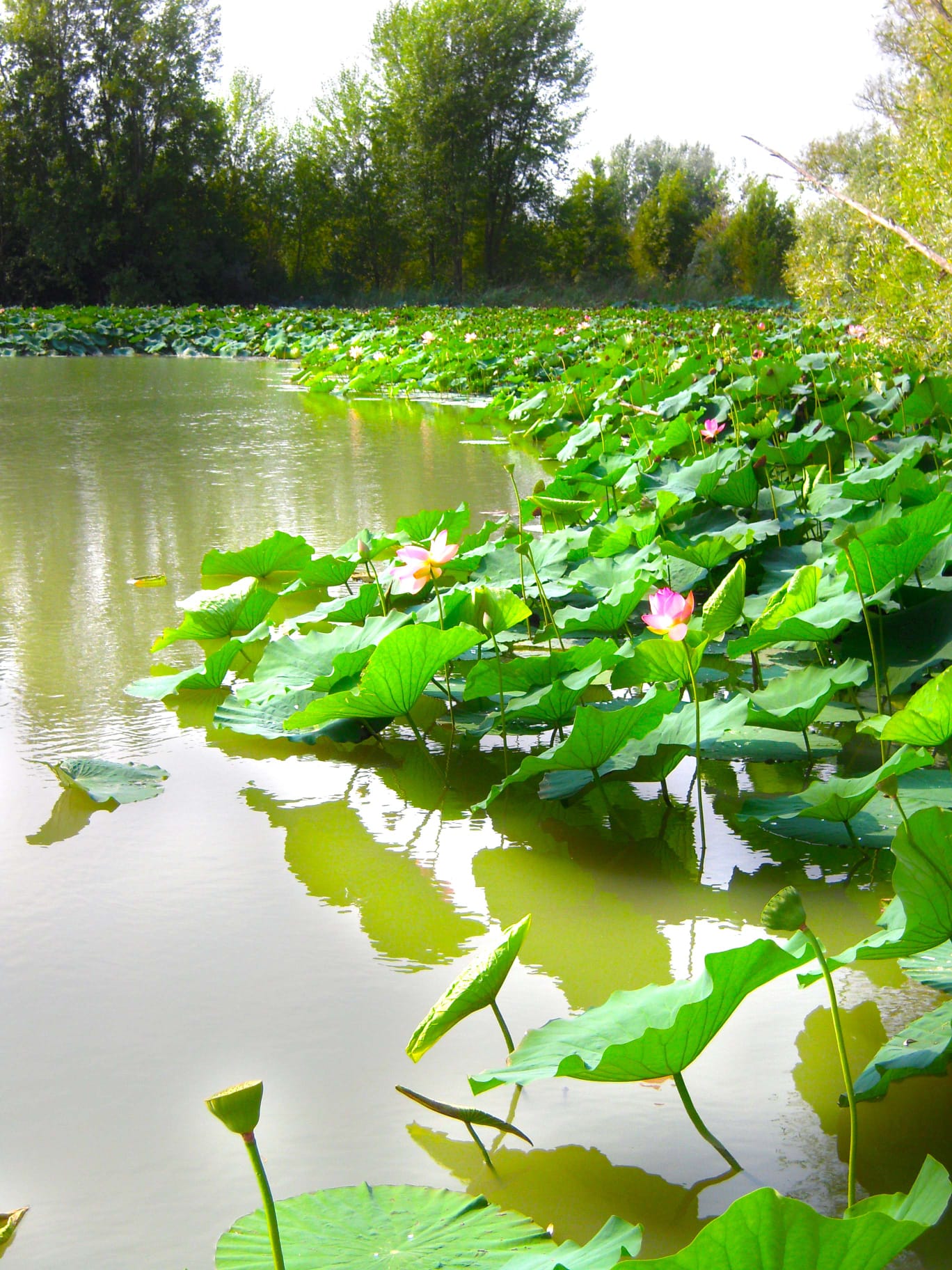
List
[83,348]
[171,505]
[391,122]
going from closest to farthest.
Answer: [171,505] → [83,348] → [391,122]

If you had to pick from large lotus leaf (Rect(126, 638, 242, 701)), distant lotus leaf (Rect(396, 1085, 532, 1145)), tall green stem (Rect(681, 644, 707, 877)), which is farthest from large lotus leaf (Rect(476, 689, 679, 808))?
large lotus leaf (Rect(126, 638, 242, 701))

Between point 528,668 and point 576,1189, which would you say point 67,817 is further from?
point 576,1189

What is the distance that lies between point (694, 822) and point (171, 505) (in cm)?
183

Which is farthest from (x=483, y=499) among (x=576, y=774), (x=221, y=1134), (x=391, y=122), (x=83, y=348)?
(x=391, y=122)

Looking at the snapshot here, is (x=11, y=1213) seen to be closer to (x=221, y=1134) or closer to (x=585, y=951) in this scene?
(x=221, y=1134)

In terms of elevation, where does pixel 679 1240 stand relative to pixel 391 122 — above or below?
below

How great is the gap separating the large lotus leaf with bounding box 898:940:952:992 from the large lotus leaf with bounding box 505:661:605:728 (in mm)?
437

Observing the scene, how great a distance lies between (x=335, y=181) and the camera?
23.6 m

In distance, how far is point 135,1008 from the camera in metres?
0.71

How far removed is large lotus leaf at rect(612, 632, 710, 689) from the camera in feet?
3.30

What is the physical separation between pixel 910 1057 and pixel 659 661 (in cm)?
52

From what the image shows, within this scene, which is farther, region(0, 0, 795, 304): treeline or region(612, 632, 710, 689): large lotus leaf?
region(0, 0, 795, 304): treeline

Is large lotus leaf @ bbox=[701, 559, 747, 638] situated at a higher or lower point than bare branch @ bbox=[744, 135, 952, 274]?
lower

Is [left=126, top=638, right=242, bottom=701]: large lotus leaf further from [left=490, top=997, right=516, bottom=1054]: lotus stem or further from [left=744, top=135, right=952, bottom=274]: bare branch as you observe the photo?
[left=744, top=135, right=952, bottom=274]: bare branch
